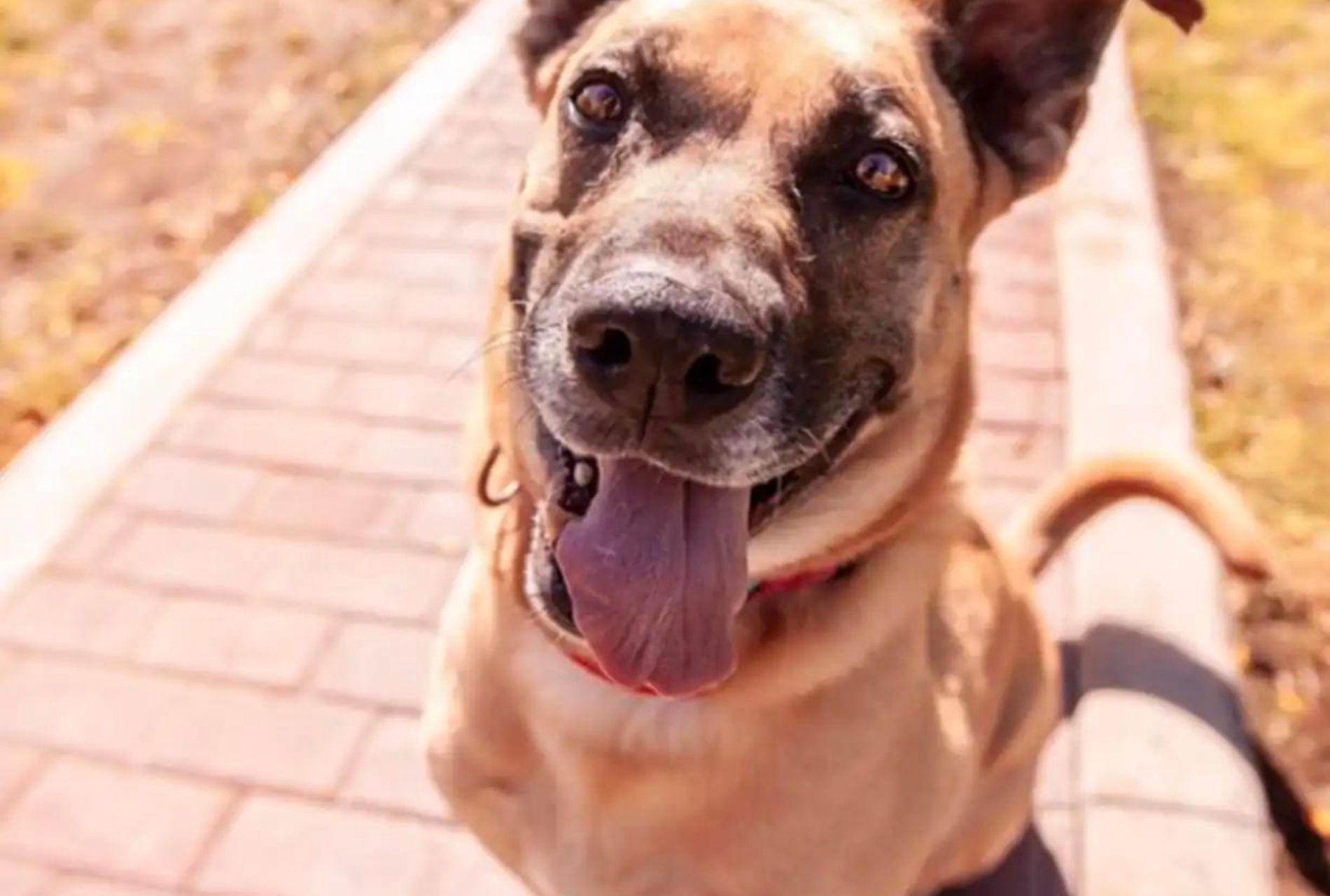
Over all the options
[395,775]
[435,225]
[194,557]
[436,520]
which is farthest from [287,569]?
[435,225]

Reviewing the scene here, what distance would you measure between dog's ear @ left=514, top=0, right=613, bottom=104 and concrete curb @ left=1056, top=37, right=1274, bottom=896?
1560 mm

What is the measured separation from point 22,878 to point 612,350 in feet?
6.25

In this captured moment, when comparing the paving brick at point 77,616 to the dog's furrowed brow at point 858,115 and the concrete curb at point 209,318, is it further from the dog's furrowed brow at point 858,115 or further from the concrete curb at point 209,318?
the dog's furrowed brow at point 858,115

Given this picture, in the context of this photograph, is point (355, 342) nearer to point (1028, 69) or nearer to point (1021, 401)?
point (1021, 401)

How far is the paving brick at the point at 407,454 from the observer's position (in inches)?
155

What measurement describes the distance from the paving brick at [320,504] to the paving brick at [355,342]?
536 millimetres

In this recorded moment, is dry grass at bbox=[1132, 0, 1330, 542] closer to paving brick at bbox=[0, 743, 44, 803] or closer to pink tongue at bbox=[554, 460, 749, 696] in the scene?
pink tongue at bbox=[554, 460, 749, 696]

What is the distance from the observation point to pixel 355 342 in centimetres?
438

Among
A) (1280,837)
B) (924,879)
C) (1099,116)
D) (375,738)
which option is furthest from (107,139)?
(1280,837)

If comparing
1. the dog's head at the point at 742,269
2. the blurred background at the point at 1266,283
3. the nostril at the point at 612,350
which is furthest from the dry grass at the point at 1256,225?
the nostril at the point at 612,350

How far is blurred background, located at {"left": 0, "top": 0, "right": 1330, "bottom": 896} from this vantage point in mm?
3844

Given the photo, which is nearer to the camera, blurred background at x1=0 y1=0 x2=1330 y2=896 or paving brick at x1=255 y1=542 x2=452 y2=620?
paving brick at x1=255 y1=542 x2=452 y2=620

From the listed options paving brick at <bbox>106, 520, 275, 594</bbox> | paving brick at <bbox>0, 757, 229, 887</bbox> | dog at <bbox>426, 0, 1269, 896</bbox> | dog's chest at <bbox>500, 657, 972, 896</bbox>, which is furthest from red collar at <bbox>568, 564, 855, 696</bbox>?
paving brick at <bbox>106, 520, 275, 594</bbox>

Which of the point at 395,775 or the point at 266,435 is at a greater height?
the point at 266,435
